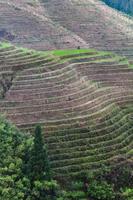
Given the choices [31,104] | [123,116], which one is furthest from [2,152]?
[123,116]

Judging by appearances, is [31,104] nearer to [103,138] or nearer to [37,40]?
[103,138]

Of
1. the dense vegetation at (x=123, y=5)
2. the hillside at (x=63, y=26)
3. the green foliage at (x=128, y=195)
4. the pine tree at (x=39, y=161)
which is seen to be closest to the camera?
the pine tree at (x=39, y=161)

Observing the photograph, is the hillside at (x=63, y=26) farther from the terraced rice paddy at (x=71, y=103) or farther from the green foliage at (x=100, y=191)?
the green foliage at (x=100, y=191)

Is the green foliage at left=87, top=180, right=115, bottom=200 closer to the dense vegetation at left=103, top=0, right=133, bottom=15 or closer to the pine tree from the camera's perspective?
the pine tree

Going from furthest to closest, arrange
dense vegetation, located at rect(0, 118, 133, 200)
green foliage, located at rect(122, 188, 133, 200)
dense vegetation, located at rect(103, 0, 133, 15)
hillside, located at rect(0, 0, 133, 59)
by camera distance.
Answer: dense vegetation, located at rect(103, 0, 133, 15) → hillside, located at rect(0, 0, 133, 59) → green foliage, located at rect(122, 188, 133, 200) → dense vegetation, located at rect(0, 118, 133, 200)

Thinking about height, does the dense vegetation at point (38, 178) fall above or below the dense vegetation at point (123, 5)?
above

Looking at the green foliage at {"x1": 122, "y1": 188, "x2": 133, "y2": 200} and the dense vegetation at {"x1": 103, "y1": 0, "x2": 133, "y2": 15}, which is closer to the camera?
the green foliage at {"x1": 122, "y1": 188, "x2": 133, "y2": 200}

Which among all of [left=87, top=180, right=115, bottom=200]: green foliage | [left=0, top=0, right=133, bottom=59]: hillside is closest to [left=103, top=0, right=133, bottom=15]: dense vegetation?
[left=0, top=0, right=133, bottom=59]: hillside

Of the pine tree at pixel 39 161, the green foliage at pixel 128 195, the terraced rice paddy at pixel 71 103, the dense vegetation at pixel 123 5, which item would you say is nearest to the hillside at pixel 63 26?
the terraced rice paddy at pixel 71 103
